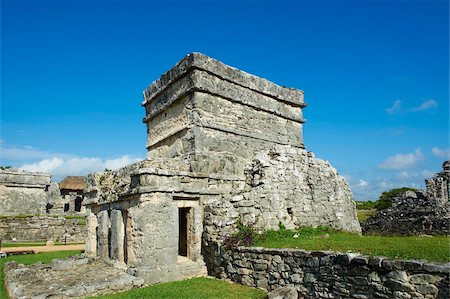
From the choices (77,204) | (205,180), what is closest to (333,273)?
(205,180)

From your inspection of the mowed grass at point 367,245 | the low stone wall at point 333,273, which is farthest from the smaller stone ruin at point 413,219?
the low stone wall at point 333,273

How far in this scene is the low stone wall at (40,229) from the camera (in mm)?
23266

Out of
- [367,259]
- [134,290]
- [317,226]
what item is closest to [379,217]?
[317,226]

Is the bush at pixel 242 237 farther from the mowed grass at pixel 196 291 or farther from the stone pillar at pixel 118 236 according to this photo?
the stone pillar at pixel 118 236

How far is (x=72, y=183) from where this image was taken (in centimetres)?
4231

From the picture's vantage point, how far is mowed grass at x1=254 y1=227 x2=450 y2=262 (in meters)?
6.66

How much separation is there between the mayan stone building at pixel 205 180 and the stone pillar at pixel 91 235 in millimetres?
42

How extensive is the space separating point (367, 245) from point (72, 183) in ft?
132

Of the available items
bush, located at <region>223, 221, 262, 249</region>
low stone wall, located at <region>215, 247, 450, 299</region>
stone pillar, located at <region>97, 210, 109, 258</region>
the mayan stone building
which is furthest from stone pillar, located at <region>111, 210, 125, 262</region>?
bush, located at <region>223, 221, 262, 249</region>

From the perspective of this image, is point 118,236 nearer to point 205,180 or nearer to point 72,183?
point 205,180

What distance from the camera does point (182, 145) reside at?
13.2 meters

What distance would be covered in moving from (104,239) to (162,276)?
4261mm

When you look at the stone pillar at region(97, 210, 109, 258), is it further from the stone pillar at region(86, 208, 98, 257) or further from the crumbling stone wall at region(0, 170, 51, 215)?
the crumbling stone wall at region(0, 170, 51, 215)

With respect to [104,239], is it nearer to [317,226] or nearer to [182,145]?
[182,145]
